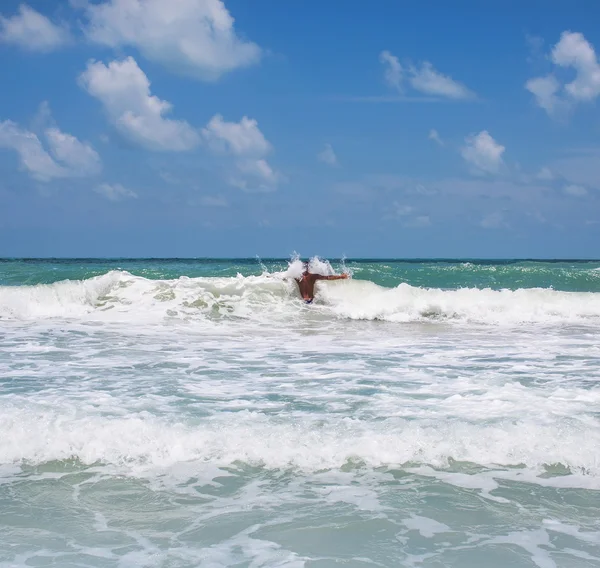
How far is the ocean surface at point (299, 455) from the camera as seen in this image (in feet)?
10.7

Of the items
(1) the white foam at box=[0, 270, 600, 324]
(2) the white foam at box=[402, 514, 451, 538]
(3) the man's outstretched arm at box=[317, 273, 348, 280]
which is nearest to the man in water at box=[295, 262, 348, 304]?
(3) the man's outstretched arm at box=[317, 273, 348, 280]

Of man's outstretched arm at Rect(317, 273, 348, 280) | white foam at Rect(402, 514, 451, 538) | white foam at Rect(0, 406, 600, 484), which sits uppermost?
man's outstretched arm at Rect(317, 273, 348, 280)

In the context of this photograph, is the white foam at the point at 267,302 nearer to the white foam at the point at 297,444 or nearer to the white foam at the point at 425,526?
the white foam at the point at 297,444

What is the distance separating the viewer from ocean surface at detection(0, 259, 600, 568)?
3.26 meters

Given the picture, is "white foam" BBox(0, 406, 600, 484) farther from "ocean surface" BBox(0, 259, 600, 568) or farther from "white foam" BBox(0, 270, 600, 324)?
"white foam" BBox(0, 270, 600, 324)

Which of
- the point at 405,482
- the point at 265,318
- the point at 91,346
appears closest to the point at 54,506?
the point at 405,482

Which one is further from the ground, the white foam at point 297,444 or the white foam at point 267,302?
the white foam at point 267,302

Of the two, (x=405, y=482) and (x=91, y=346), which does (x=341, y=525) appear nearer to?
(x=405, y=482)

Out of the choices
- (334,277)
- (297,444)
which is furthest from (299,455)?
(334,277)

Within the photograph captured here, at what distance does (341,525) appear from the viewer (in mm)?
3445

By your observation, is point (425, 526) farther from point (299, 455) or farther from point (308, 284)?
point (308, 284)

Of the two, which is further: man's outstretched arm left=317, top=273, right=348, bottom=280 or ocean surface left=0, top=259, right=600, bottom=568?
man's outstretched arm left=317, top=273, right=348, bottom=280

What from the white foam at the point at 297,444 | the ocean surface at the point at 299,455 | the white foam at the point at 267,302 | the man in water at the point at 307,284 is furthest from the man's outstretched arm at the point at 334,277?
the white foam at the point at 297,444

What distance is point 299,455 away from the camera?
4.43 meters
